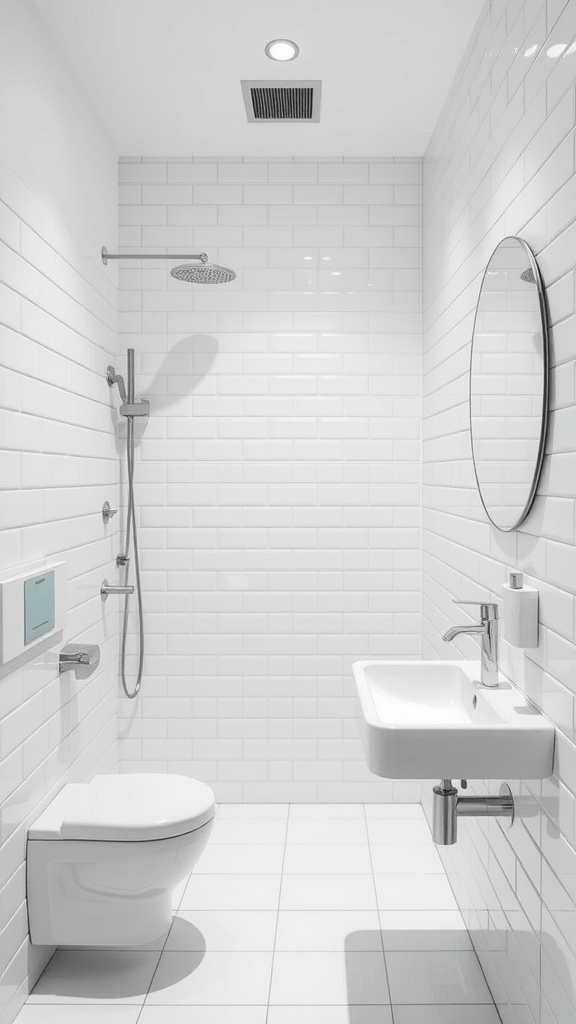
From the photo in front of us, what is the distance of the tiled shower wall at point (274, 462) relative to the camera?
124 inches

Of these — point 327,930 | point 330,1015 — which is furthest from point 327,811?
point 330,1015

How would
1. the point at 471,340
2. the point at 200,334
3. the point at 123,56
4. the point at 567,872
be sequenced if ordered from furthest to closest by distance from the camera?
the point at 200,334 < the point at 123,56 < the point at 471,340 < the point at 567,872

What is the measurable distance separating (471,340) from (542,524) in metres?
0.88

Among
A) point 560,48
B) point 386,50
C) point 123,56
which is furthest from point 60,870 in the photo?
point 386,50

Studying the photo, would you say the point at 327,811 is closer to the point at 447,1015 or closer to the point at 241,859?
the point at 241,859

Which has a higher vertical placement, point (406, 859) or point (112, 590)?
point (112, 590)

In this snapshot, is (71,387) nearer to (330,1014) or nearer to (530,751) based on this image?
(530,751)

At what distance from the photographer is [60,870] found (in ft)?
6.61

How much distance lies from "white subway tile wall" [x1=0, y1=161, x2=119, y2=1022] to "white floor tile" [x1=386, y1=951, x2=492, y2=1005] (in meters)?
1.03

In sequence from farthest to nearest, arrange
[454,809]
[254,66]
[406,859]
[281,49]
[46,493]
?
[406,859]
[254,66]
[281,49]
[46,493]
[454,809]

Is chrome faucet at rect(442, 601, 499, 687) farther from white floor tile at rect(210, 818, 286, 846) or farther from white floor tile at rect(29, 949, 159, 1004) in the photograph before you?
white floor tile at rect(210, 818, 286, 846)

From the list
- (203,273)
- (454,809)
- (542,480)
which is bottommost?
(454,809)

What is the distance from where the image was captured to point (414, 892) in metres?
2.52

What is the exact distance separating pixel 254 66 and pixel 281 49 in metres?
0.15
